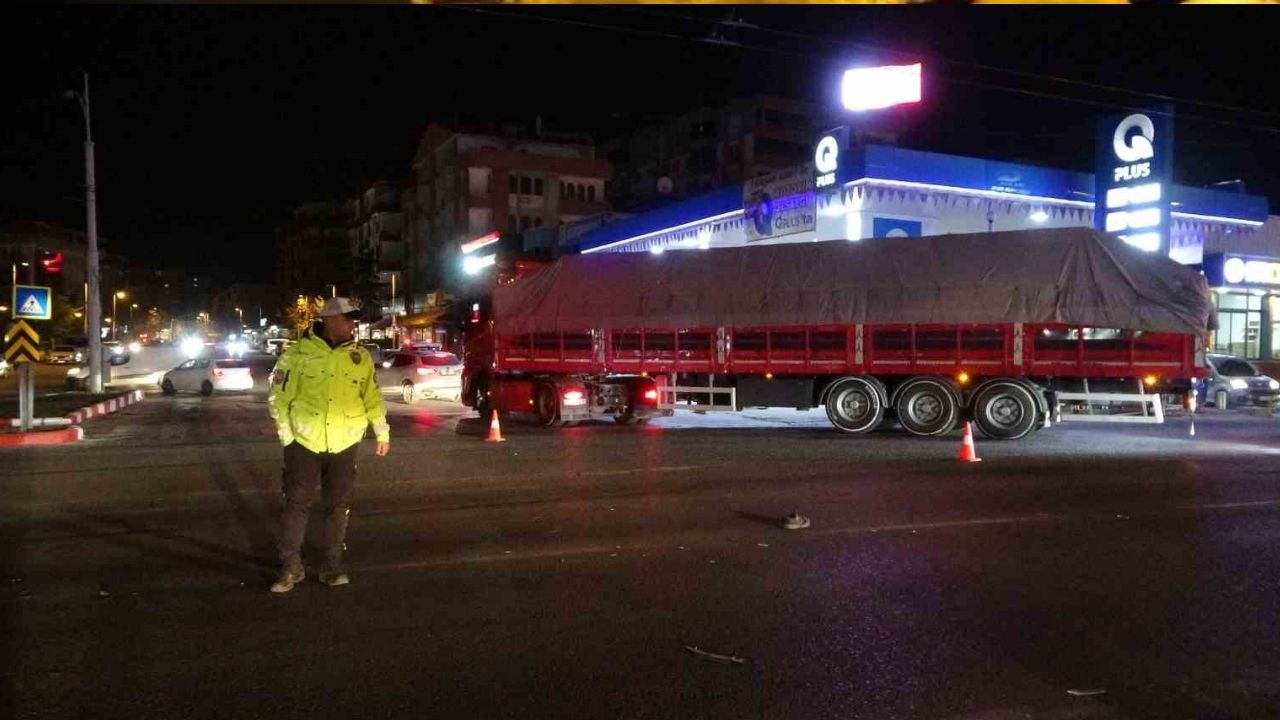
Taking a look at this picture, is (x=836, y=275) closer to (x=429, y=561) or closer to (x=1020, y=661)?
(x=429, y=561)

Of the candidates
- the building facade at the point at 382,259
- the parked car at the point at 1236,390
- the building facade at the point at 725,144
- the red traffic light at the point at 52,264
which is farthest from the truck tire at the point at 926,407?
the building facade at the point at 382,259

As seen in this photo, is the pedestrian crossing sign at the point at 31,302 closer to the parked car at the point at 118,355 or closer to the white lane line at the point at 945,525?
the white lane line at the point at 945,525

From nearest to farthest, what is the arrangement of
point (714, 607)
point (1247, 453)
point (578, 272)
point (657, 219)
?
point (714, 607), point (1247, 453), point (578, 272), point (657, 219)

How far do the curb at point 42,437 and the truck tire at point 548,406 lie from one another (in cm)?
772

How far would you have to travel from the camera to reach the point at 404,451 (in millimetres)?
13812

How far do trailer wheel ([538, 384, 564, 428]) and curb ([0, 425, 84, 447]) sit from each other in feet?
25.3

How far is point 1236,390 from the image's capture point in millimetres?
24547

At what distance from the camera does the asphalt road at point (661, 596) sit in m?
4.53

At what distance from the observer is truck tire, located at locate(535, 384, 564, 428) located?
59.5 ft

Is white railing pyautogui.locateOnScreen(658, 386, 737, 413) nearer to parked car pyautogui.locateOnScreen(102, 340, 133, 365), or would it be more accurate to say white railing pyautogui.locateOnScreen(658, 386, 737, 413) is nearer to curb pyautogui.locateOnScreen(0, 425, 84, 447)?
curb pyautogui.locateOnScreen(0, 425, 84, 447)

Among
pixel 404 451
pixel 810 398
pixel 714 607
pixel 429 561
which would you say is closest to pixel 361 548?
pixel 429 561

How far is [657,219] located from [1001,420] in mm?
20155

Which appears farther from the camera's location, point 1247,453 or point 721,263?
point 721,263

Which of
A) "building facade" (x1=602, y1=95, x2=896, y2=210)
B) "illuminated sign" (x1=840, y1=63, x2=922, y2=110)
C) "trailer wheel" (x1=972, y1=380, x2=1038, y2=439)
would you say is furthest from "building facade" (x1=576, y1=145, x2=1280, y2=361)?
"building facade" (x1=602, y1=95, x2=896, y2=210)
